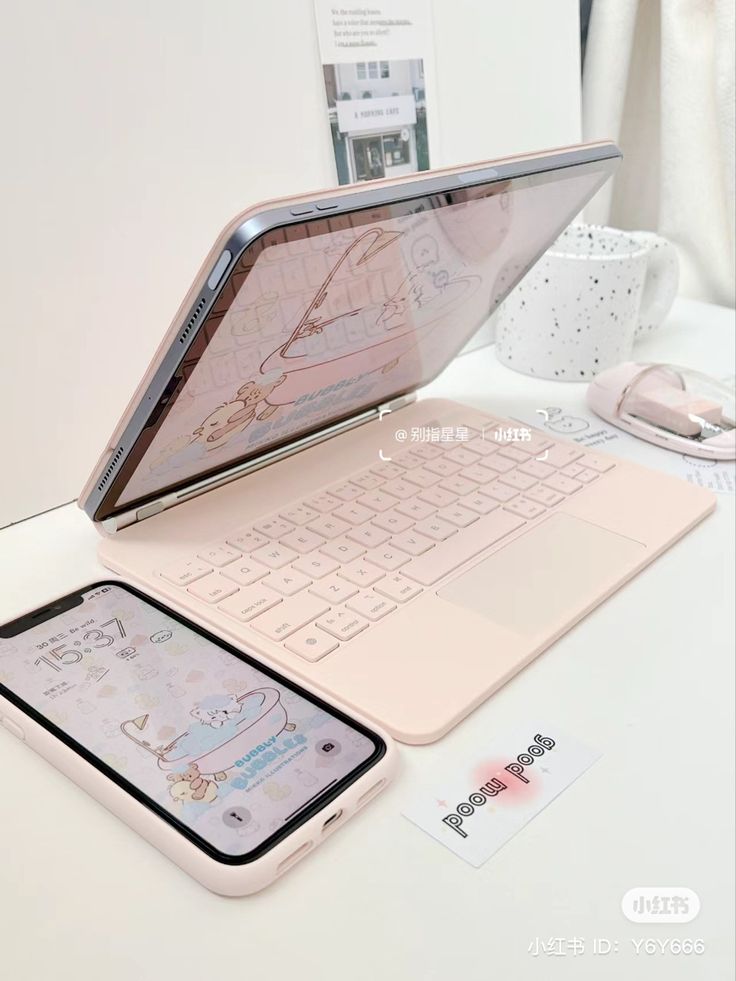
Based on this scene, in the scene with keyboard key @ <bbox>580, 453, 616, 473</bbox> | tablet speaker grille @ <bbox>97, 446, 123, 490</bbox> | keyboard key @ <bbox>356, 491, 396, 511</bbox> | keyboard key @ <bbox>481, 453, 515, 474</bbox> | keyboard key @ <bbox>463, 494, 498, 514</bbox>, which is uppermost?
tablet speaker grille @ <bbox>97, 446, 123, 490</bbox>

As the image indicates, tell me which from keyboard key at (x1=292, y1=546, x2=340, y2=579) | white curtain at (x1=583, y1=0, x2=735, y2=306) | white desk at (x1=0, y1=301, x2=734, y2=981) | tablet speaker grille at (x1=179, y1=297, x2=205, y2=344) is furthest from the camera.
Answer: white curtain at (x1=583, y1=0, x2=735, y2=306)

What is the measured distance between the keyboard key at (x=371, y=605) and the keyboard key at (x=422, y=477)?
15 centimetres

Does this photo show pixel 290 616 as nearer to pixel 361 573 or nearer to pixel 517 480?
pixel 361 573

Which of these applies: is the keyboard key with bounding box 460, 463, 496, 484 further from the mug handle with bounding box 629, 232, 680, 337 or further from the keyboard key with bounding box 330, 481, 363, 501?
the mug handle with bounding box 629, 232, 680, 337

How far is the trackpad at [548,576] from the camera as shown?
0.54m

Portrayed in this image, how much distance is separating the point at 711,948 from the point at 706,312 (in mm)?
876

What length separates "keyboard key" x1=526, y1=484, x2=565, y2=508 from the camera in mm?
664

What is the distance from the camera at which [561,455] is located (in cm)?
73

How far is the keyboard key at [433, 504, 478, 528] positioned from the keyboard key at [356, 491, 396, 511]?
0.13 feet

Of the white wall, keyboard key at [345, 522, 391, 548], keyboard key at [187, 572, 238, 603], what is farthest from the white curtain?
keyboard key at [187, 572, 238, 603]

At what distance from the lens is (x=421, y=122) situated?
0.85 meters

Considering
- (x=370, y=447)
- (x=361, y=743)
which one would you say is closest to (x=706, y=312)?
(x=370, y=447)

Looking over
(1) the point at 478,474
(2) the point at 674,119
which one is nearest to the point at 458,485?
(1) the point at 478,474

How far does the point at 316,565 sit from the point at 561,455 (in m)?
0.26
